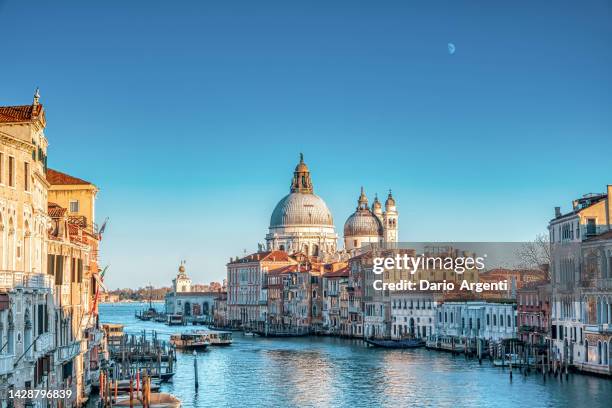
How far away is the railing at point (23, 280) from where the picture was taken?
1853 cm

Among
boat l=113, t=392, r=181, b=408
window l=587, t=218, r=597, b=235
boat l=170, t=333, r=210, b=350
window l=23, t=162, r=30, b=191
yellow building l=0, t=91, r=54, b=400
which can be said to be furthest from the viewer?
boat l=170, t=333, r=210, b=350

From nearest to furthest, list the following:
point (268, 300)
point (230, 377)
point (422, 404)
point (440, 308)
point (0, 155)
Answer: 1. point (0, 155)
2. point (422, 404)
3. point (230, 377)
4. point (440, 308)
5. point (268, 300)

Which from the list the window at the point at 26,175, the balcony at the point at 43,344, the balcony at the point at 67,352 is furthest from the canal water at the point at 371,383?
the window at the point at 26,175

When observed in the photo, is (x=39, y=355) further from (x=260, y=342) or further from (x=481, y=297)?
(x=260, y=342)

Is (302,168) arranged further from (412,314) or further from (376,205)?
(412,314)

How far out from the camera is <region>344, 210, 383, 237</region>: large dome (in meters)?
111

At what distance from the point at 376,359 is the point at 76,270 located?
24898mm

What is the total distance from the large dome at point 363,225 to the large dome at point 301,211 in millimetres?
3115

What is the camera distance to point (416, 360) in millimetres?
48688

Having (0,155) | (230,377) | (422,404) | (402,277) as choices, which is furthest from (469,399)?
(402,277)

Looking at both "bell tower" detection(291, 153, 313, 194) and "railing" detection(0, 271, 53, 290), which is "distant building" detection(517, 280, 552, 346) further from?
"bell tower" detection(291, 153, 313, 194)

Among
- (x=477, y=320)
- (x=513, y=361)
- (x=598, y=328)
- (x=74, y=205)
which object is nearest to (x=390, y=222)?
(x=477, y=320)

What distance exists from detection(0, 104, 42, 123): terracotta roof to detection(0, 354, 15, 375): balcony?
16.5 ft

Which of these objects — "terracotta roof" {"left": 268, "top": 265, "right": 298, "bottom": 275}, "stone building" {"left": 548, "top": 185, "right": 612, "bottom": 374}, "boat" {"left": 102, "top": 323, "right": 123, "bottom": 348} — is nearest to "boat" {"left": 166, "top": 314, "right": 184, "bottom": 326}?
"terracotta roof" {"left": 268, "top": 265, "right": 298, "bottom": 275}
